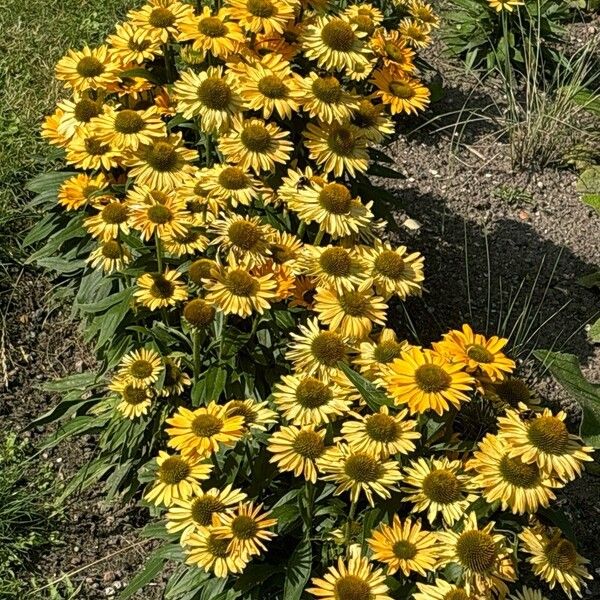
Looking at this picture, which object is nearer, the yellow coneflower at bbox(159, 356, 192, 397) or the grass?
the yellow coneflower at bbox(159, 356, 192, 397)

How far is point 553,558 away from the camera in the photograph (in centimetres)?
223

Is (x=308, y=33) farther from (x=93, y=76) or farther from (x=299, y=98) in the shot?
(x=93, y=76)

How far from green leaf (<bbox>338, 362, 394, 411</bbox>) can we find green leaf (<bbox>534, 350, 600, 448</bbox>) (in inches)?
21.7

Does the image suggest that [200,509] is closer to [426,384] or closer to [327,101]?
[426,384]

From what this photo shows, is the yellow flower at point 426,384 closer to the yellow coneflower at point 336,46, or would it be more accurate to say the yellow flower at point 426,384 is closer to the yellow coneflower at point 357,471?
the yellow coneflower at point 357,471

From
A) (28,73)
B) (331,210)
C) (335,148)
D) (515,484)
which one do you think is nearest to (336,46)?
(335,148)

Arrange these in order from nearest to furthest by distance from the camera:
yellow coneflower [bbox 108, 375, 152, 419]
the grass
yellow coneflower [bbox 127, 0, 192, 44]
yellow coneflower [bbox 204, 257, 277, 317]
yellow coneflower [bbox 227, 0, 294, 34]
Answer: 1. yellow coneflower [bbox 204, 257, 277, 317]
2. yellow coneflower [bbox 108, 375, 152, 419]
3. yellow coneflower [bbox 227, 0, 294, 34]
4. yellow coneflower [bbox 127, 0, 192, 44]
5. the grass

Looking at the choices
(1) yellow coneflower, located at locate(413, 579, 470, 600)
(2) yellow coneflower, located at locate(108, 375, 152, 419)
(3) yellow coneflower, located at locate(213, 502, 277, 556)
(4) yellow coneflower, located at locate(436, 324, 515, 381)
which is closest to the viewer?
(1) yellow coneflower, located at locate(413, 579, 470, 600)

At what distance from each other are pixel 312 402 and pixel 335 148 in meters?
0.89

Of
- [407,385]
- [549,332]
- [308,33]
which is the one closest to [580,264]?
[549,332]

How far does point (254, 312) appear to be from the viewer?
2725 mm

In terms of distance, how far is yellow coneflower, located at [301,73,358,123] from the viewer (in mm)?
2719

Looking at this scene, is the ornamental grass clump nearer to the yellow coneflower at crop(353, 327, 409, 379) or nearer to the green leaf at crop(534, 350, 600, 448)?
the yellow coneflower at crop(353, 327, 409, 379)

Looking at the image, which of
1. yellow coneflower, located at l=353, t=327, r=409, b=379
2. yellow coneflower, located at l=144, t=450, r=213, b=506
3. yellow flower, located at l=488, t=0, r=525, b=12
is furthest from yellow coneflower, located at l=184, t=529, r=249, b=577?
yellow flower, located at l=488, t=0, r=525, b=12
